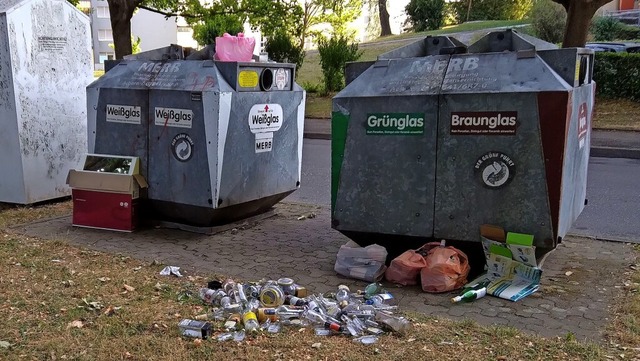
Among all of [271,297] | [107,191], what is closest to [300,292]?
[271,297]

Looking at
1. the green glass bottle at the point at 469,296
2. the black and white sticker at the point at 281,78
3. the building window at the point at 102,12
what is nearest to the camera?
the green glass bottle at the point at 469,296

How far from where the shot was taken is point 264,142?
5734 millimetres

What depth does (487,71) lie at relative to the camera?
4180 mm

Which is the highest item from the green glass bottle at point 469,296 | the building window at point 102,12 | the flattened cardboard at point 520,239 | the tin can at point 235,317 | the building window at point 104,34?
the building window at point 102,12

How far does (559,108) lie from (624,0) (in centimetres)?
4394

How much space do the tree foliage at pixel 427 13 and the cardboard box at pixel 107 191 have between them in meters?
32.8

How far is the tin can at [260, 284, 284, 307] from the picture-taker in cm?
377

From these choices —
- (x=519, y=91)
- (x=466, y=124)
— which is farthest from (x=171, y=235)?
(x=519, y=91)

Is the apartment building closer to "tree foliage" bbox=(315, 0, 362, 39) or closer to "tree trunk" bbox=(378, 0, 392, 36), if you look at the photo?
"tree trunk" bbox=(378, 0, 392, 36)

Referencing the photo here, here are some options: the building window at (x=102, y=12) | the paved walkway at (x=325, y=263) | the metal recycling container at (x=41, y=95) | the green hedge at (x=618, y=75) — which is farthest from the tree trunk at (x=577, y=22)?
the building window at (x=102, y=12)

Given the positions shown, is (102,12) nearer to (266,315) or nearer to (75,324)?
(75,324)

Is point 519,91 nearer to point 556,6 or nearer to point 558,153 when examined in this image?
point 558,153

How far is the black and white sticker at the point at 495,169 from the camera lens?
4.07m

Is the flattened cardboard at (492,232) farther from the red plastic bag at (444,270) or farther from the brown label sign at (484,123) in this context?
the brown label sign at (484,123)
